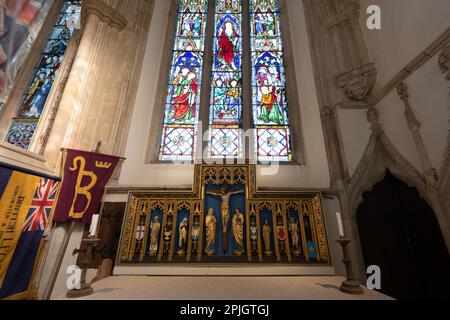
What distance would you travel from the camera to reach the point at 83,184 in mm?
3229

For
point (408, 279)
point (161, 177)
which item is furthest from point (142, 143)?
point (408, 279)

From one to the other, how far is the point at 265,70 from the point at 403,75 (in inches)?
106

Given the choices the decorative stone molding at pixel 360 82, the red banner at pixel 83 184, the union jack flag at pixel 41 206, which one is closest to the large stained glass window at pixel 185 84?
the red banner at pixel 83 184

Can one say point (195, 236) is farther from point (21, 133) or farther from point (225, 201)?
point (21, 133)

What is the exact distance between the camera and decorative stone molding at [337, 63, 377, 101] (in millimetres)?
3760

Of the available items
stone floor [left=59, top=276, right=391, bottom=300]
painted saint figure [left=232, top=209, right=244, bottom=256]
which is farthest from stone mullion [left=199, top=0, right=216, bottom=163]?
stone floor [left=59, top=276, right=391, bottom=300]

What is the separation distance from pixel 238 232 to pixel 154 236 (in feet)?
4.02

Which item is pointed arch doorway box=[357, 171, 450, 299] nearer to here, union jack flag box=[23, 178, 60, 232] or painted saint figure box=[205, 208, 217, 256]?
painted saint figure box=[205, 208, 217, 256]

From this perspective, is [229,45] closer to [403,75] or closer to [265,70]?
[265,70]

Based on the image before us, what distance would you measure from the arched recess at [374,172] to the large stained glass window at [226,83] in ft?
7.05

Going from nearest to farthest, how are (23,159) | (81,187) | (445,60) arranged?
(445,60) → (23,159) → (81,187)

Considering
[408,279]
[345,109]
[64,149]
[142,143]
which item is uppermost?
[345,109]

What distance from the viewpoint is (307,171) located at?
3789mm

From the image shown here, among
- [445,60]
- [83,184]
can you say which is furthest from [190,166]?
[445,60]
